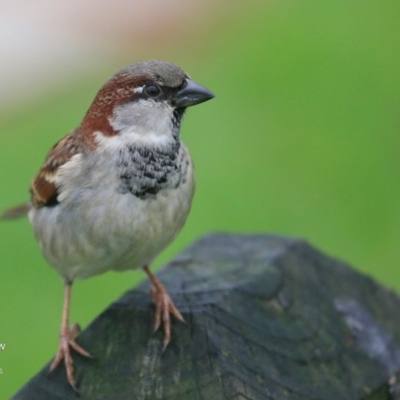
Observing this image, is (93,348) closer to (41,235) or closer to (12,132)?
(41,235)

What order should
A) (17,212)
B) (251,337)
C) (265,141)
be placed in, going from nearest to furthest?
(251,337) < (17,212) < (265,141)

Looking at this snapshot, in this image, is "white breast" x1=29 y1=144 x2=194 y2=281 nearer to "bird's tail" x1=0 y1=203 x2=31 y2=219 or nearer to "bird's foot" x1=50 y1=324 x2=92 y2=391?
"bird's foot" x1=50 y1=324 x2=92 y2=391

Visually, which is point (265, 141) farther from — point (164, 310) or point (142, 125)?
point (164, 310)

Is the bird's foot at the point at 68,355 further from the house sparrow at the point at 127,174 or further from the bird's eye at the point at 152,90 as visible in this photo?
the bird's eye at the point at 152,90

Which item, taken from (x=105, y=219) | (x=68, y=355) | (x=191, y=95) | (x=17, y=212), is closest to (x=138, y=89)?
(x=191, y=95)

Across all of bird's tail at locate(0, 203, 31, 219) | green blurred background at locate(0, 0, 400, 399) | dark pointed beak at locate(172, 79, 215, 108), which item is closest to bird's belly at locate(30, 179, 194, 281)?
dark pointed beak at locate(172, 79, 215, 108)
